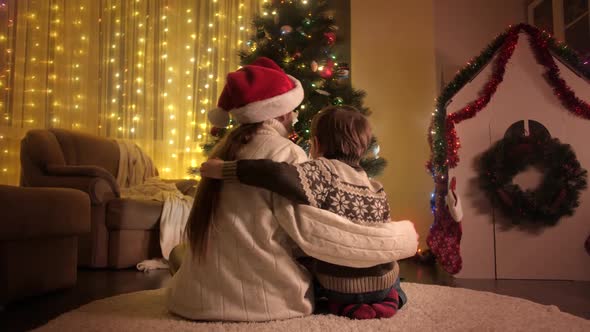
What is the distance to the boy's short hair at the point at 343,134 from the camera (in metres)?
1.46

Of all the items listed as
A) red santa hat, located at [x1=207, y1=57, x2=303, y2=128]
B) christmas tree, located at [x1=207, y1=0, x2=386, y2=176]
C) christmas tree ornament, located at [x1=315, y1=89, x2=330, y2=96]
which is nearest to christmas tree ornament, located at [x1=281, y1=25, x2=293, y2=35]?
christmas tree, located at [x1=207, y1=0, x2=386, y2=176]

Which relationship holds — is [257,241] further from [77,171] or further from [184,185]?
[184,185]

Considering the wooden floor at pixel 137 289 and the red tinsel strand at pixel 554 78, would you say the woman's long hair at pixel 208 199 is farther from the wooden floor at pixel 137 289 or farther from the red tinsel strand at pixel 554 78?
the red tinsel strand at pixel 554 78

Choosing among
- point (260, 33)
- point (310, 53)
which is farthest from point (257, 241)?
point (260, 33)

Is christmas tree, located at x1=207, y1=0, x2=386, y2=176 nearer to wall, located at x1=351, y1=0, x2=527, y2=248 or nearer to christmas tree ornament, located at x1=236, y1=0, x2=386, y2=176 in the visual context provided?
christmas tree ornament, located at x1=236, y1=0, x2=386, y2=176

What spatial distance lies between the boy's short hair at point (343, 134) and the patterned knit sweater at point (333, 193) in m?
0.06

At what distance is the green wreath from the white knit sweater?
50.4 inches

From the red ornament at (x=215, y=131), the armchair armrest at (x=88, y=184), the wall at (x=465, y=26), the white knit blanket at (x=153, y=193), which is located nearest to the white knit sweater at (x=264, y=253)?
the white knit blanket at (x=153, y=193)

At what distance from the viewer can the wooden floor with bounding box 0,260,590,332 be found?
1513 millimetres

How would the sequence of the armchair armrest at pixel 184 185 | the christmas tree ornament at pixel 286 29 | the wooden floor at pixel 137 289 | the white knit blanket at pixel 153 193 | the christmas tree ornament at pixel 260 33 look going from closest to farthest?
1. the wooden floor at pixel 137 289
2. the white knit blanket at pixel 153 193
3. the christmas tree ornament at pixel 286 29
4. the christmas tree ornament at pixel 260 33
5. the armchair armrest at pixel 184 185

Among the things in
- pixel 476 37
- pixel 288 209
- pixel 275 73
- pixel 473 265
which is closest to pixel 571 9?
pixel 476 37

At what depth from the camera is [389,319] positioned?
4.49 feet

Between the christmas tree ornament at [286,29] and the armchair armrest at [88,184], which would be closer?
the armchair armrest at [88,184]

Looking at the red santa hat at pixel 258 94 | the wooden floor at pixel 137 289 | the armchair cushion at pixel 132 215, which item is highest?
the red santa hat at pixel 258 94
